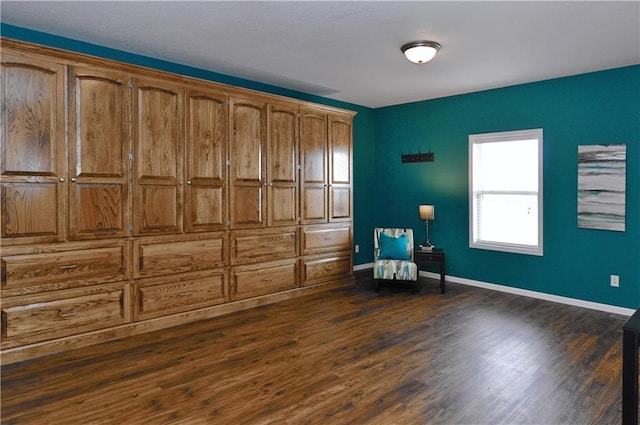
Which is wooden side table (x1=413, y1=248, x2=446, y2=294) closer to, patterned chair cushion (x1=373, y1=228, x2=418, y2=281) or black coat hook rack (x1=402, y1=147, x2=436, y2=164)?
patterned chair cushion (x1=373, y1=228, x2=418, y2=281)

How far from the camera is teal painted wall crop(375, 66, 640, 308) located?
4348 millimetres

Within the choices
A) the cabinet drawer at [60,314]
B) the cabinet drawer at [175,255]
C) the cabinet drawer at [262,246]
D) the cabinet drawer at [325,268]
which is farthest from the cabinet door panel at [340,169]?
the cabinet drawer at [60,314]

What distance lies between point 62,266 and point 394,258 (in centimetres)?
371

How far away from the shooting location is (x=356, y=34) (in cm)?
351

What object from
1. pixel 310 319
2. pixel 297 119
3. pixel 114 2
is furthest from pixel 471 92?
pixel 114 2

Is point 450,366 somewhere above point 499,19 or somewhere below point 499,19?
below

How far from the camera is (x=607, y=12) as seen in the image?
3.04 m

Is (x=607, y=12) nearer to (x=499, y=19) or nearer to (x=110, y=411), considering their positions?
(x=499, y=19)

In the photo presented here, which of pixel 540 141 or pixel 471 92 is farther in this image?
pixel 471 92

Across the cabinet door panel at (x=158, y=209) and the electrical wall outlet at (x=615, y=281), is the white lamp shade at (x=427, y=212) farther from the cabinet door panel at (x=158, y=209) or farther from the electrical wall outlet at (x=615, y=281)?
the cabinet door panel at (x=158, y=209)

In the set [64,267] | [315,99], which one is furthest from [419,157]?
[64,267]

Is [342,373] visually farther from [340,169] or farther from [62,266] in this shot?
[340,169]

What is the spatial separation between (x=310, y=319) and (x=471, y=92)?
12.4 ft

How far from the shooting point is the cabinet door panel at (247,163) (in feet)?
14.5
